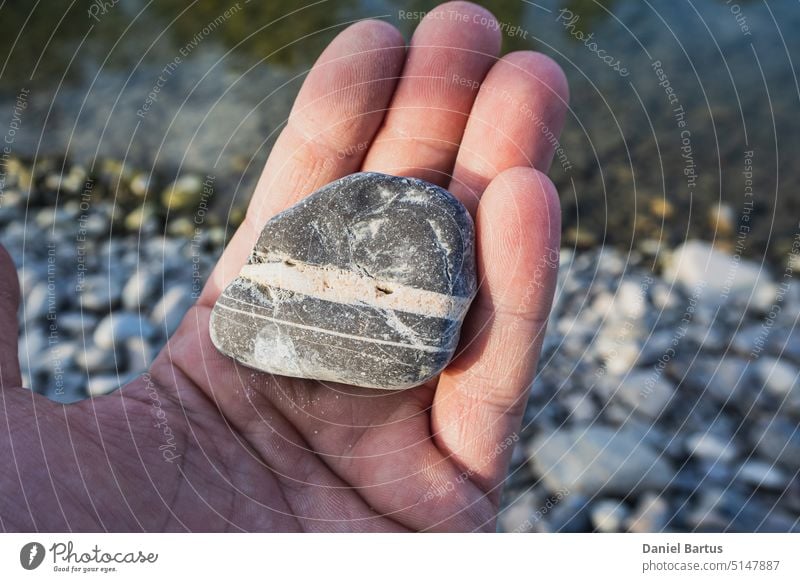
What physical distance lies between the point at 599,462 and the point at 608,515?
13 centimetres

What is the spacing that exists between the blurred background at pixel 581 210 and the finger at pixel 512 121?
71 cm

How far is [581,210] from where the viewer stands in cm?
248

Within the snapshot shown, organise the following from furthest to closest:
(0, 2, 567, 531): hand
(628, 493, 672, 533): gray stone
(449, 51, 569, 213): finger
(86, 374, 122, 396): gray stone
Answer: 1. (86, 374, 122, 396): gray stone
2. (628, 493, 672, 533): gray stone
3. (449, 51, 569, 213): finger
4. (0, 2, 567, 531): hand

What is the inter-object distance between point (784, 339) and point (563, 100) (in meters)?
1.05

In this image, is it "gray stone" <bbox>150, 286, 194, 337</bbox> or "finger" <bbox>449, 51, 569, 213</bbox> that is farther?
"gray stone" <bbox>150, 286, 194, 337</bbox>

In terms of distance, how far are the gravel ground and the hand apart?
1.59 feet

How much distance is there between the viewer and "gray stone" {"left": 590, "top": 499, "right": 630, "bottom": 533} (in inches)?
67.0

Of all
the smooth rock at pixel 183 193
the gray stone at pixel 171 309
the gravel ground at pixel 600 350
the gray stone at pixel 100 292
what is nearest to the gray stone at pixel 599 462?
the gravel ground at pixel 600 350

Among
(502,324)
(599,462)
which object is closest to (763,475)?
(599,462)

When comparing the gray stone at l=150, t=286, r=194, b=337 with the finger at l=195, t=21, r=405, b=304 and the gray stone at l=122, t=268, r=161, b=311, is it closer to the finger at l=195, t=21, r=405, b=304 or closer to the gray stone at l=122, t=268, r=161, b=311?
the gray stone at l=122, t=268, r=161, b=311

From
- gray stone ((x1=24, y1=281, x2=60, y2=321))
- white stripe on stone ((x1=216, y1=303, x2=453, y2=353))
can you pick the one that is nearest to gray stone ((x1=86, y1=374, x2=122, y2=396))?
gray stone ((x1=24, y1=281, x2=60, y2=321))

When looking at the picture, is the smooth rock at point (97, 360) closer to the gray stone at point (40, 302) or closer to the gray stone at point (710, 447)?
the gray stone at point (40, 302)

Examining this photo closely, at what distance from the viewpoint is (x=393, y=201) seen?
1.42 meters

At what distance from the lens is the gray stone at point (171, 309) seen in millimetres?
2084
